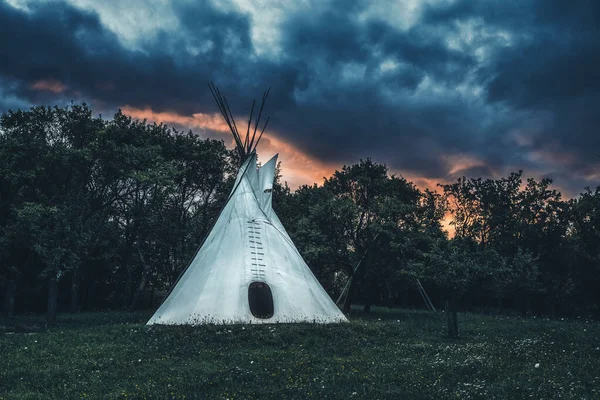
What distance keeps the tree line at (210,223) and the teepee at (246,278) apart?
4886 millimetres

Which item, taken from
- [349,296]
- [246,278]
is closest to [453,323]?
[246,278]

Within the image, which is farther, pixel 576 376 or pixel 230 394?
pixel 576 376

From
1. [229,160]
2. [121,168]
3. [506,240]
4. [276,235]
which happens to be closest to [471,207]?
[506,240]

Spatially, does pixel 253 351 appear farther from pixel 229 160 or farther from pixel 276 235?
pixel 229 160

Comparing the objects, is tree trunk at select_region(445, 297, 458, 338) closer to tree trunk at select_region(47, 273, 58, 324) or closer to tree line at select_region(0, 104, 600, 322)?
tree line at select_region(0, 104, 600, 322)

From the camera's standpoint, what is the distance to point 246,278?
20.0 meters

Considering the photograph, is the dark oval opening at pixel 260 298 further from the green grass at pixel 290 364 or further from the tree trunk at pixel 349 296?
the tree trunk at pixel 349 296

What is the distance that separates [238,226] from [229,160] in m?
15.1

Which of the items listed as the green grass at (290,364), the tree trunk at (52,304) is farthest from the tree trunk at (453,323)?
the tree trunk at (52,304)

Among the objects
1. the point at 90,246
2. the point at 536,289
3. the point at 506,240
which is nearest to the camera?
the point at 90,246

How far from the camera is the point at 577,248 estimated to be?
36.7 metres

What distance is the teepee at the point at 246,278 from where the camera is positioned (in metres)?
18.9

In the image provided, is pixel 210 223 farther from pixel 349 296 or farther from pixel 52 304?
pixel 52 304

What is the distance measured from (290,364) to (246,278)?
8316 mm
